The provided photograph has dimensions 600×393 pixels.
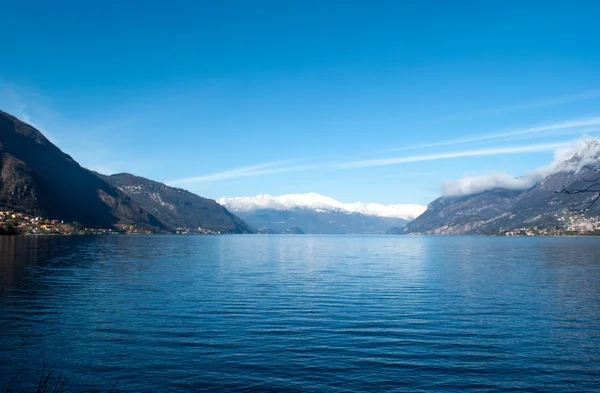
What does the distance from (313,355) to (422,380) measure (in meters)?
6.99

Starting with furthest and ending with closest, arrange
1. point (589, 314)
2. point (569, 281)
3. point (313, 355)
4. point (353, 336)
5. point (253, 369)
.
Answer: point (569, 281) → point (589, 314) → point (353, 336) → point (313, 355) → point (253, 369)

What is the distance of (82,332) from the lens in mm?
31812

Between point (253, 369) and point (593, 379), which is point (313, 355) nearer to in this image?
point (253, 369)

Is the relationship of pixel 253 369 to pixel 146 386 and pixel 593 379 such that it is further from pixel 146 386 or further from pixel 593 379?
pixel 593 379

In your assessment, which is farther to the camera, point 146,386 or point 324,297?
point 324,297

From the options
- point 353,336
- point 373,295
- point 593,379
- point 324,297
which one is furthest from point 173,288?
point 593,379

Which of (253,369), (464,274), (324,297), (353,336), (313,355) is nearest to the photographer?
(253,369)

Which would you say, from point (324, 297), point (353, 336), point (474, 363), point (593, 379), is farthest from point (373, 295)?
point (593, 379)

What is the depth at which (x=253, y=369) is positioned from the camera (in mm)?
24141

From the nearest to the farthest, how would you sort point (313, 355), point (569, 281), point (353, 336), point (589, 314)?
point (313, 355)
point (353, 336)
point (589, 314)
point (569, 281)

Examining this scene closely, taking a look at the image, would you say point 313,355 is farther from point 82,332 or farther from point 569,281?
point 569,281

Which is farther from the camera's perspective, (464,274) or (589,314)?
(464,274)

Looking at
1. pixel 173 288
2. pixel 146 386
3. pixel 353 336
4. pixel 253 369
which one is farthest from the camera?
pixel 173 288

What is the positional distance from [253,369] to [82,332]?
51.3ft
